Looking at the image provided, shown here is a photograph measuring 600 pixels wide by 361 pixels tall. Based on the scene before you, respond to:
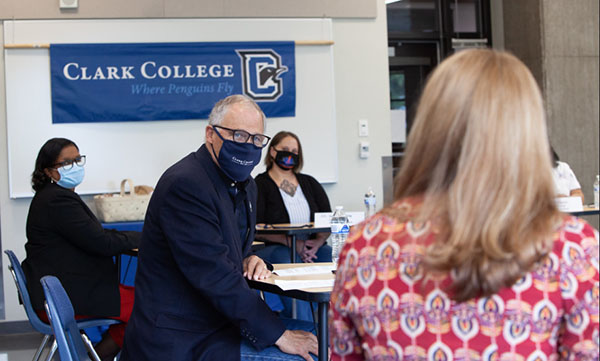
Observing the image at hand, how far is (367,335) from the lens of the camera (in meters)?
1.17

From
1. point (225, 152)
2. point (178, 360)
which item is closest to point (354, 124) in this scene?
point (225, 152)

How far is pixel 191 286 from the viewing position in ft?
7.04

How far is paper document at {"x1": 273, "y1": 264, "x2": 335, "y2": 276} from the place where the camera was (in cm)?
252

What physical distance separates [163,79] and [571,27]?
429cm

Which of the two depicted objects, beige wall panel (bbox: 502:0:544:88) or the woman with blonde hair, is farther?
beige wall panel (bbox: 502:0:544:88)

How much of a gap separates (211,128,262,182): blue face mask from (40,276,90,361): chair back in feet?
2.22

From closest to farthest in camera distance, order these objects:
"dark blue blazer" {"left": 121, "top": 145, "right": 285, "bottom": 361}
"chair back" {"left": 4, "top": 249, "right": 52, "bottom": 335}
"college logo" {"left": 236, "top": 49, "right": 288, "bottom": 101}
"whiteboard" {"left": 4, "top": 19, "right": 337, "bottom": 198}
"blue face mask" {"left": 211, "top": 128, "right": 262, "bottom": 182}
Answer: "dark blue blazer" {"left": 121, "top": 145, "right": 285, "bottom": 361}
"blue face mask" {"left": 211, "top": 128, "right": 262, "bottom": 182}
"chair back" {"left": 4, "top": 249, "right": 52, "bottom": 335}
"whiteboard" {"left": 4, "top": 19, "right": 337, "bottom": 198}
"college logo" {"left": 236, "top": 49, "right": 288, "bottom": 101}

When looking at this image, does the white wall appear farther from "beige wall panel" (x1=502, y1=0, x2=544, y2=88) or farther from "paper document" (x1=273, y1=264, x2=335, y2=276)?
"paper document" (x1=273, y1=264, x2=335, y2=276)

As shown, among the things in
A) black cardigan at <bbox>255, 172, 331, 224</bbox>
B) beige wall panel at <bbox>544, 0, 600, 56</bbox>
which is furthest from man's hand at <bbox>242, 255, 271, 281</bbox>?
beige wall panel at <bbox>544, 0, 600, 56</bbox>

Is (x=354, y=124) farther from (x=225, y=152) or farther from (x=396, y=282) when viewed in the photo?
(x=396, y=282)

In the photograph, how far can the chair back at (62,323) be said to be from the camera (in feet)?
6.09

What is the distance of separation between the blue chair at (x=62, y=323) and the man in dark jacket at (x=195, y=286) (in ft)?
0.73

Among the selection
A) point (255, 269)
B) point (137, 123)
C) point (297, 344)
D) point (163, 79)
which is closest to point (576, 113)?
point (163, 79)

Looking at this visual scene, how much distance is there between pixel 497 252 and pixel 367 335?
0.95ft
